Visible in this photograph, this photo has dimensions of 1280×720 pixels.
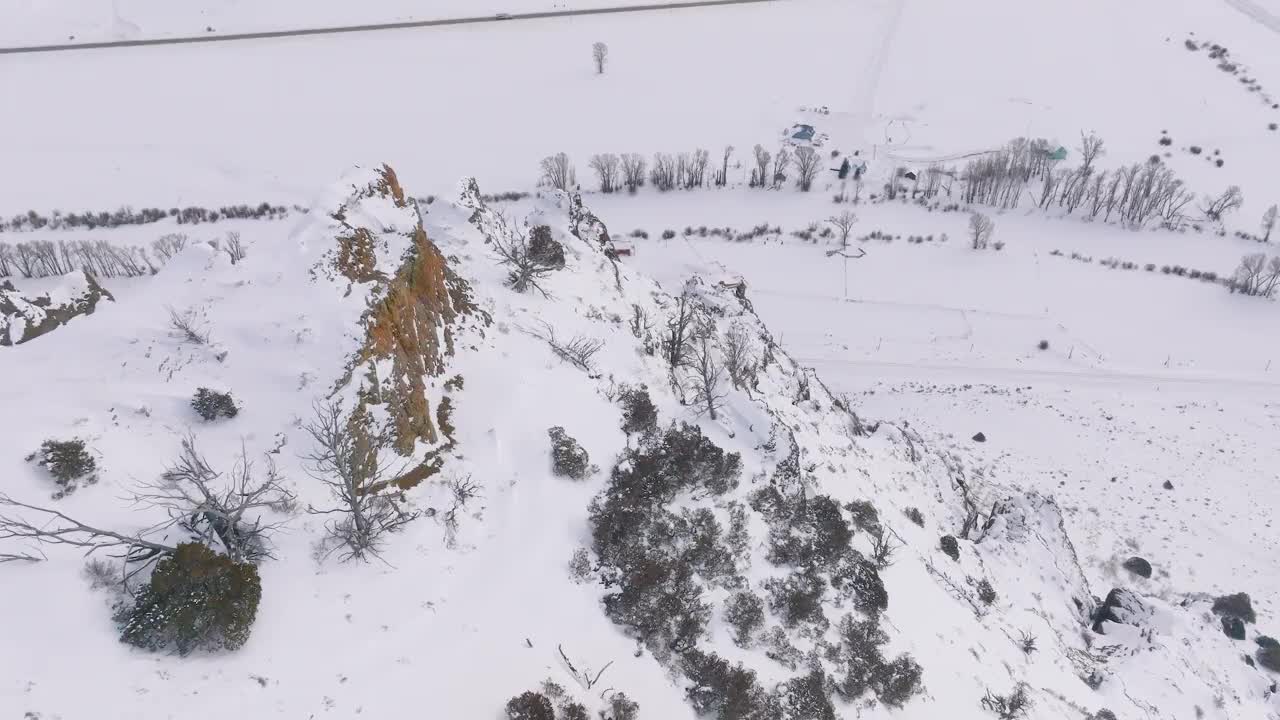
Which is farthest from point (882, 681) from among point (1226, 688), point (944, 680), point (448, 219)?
point (448, 219)

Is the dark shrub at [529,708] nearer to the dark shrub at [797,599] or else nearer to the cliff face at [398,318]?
the cliff face at [398,318]

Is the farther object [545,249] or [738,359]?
[545,249]

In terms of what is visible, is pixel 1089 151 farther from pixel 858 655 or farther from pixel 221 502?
pixel 221 502

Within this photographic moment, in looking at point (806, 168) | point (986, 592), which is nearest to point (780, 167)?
point (806, 168)

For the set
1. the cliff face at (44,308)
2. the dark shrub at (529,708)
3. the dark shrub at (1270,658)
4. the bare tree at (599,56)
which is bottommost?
the dark shrub at (1270,658)

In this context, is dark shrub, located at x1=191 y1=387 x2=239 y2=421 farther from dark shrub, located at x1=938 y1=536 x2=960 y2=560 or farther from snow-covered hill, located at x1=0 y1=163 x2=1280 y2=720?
dark shrub, located at x1=938 y1=536 x2=960 y2=560

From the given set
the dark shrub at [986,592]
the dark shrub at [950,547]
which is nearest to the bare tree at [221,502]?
the dark shrub at [950,547]
